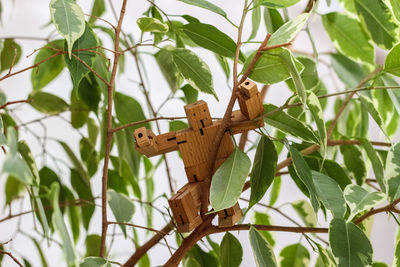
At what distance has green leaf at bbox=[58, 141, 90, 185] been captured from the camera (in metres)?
0.76

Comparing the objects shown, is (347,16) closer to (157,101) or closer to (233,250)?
(233,250)

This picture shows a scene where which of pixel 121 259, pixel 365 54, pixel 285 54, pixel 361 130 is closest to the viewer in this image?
pixel 285 54

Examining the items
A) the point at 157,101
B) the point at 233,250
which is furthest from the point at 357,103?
the point at 157,101

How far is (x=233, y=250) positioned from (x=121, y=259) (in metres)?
1.00

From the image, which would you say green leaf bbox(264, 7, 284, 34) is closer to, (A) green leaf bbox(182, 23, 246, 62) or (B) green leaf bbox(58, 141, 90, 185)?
(A) green leaf bbox(182, 23, 246, 62)

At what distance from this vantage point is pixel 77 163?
2.53ft

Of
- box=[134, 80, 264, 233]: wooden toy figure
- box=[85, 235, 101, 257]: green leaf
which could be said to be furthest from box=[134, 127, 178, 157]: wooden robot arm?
box=[85, 235, 101, 257]: green leaf

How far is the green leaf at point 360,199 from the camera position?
0.49m

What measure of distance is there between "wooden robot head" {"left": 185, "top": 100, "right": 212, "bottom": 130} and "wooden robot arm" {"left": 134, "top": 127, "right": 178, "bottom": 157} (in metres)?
0.03

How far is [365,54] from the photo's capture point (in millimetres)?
741

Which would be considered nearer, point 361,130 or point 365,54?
point 365,54

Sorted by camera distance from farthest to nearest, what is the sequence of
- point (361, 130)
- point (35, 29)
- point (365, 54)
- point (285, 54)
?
point (35, 29) < point (361, 130) < point (365, 54) < point (285, 54)

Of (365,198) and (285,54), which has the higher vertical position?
(285,54)

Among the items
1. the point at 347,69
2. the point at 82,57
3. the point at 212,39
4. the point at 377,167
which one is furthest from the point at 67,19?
the point at 347,69
